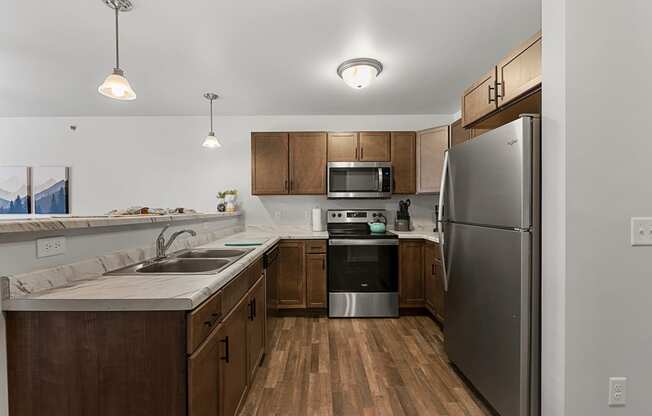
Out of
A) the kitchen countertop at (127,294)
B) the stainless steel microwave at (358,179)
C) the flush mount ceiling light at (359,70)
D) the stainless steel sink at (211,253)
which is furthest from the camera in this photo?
the stainless steel microwave at (358,179)

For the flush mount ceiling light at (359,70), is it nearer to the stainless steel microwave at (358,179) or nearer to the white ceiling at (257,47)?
the white ceiling at (257,47)

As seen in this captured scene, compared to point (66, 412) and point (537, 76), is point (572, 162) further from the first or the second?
point (66, 412)

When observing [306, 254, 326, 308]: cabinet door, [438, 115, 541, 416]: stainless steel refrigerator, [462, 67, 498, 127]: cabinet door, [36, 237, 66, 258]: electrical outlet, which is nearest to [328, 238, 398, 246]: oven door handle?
[306, 254, 326, 308]: cabinet door

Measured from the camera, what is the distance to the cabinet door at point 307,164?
3.67 meters

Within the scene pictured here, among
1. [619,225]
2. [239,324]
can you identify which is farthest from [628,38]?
[239,324]

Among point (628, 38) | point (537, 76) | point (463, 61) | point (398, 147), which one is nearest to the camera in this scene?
point (628, 38)

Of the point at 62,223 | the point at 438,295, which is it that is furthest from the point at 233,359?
the point at 438,295

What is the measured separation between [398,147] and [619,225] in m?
2.57

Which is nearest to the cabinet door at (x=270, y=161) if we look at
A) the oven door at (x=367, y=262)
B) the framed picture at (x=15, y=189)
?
the oven door at (x=367, y=262)

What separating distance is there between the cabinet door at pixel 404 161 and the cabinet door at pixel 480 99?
4.35 ft

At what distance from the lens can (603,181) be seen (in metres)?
1.29

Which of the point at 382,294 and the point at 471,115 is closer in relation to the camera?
the point at 471,115

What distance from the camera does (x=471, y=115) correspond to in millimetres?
2232

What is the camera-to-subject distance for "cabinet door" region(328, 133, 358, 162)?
12.1ft
